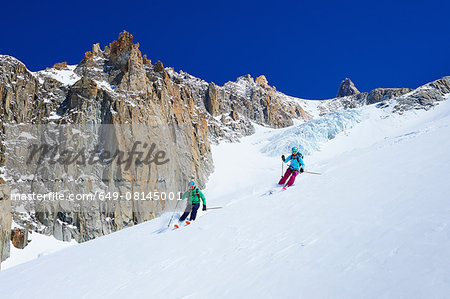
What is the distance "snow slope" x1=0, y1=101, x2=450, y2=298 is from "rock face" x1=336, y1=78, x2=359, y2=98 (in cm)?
18021

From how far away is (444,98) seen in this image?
72.9 metres

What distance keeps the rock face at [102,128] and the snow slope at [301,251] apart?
30340 mm

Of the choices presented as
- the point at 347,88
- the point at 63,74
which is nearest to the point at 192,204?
the point at 63,74

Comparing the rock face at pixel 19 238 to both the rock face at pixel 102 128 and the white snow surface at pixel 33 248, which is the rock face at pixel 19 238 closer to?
the white snow surface at pixel 33 248

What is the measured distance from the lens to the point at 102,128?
42.1m

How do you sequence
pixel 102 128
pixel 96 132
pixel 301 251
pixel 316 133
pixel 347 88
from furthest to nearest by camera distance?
1. pixel 347 88
2. pixel 316 133
3. pixel 102 128
4. pixel 96 132
5. pixel 301 251

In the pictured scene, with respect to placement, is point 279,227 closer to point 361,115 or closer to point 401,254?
point 401,254

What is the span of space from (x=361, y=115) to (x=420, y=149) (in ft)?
226

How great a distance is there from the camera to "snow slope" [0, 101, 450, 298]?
12.2ft

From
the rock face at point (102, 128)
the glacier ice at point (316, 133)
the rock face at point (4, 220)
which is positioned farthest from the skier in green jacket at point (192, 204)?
the glacier ice at point (316, 133)

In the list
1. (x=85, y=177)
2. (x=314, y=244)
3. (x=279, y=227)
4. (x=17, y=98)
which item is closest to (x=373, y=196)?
(x=279, y=227)

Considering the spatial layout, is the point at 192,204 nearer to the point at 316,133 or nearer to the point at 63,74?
the point at 63,74

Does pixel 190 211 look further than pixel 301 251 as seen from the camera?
Yes

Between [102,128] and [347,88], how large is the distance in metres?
170
